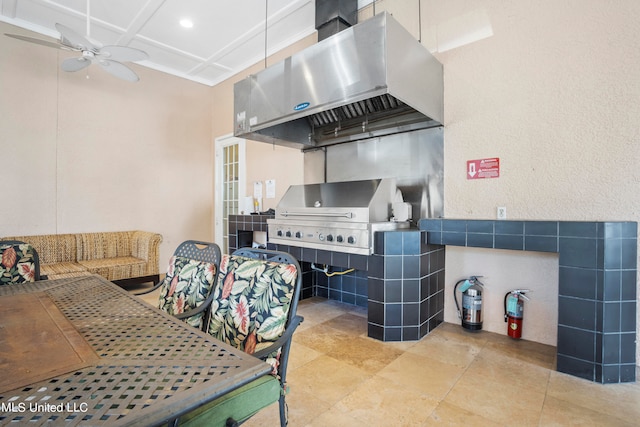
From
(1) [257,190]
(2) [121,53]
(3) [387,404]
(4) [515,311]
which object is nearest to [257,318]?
(3) [387,404]

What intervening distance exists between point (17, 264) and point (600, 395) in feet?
11.3

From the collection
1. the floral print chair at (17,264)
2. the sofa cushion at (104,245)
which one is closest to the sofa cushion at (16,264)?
the floral print chair at (17,264)

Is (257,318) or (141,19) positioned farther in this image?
(141,19)

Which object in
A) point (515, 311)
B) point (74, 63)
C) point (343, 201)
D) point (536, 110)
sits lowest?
point (515, 311)

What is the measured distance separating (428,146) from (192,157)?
407 cm

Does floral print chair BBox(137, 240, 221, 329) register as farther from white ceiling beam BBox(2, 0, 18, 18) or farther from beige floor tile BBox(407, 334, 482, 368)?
white ceiling beam BBox(2, 0, 18, 18)

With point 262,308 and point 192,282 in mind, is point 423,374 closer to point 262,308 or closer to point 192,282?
point 262,308

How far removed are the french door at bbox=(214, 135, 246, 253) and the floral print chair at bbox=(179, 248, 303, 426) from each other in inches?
151

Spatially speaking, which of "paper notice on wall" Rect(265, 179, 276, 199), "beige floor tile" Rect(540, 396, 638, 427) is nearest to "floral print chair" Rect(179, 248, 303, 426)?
"beige floor tile" Rect(540, 396, 638, 427)

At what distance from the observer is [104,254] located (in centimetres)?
436

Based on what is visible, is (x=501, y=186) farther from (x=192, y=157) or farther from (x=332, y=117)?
(x=192, y=157)

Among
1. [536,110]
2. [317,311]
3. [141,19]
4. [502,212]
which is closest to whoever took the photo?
[536,110]

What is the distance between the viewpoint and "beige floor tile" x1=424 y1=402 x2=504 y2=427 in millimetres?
1551

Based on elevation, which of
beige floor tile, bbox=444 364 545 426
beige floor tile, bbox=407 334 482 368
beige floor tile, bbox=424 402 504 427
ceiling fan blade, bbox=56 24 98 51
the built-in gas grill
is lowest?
beige floor tile, bbox=424 402 504 427
